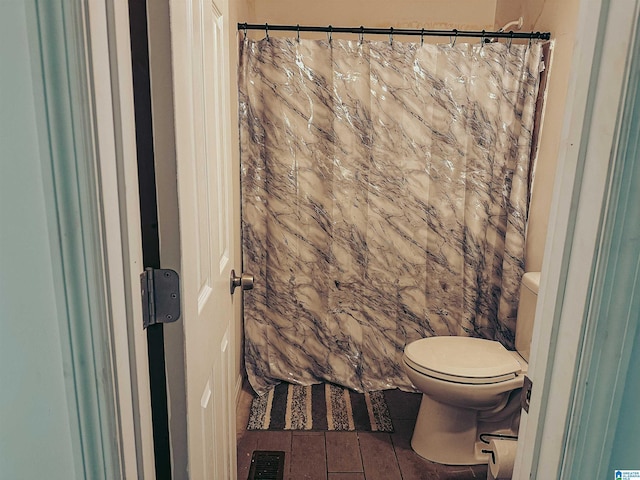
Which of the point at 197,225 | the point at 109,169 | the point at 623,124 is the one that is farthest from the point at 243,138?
the point at 623,124

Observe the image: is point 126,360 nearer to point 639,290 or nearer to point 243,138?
point 639,290

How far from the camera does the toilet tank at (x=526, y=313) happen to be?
1.98 meters

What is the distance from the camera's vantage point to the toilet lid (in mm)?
1845

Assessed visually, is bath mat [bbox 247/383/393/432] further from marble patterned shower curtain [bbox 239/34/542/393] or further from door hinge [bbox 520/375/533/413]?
door hinge [bbox 520/375/533/413]

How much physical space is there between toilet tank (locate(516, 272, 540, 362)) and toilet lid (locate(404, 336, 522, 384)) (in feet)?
0.27

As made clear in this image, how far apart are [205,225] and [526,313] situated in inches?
60.3

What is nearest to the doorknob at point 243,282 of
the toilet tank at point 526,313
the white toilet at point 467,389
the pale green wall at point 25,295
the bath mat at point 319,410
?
the pale green wall at point 25,295

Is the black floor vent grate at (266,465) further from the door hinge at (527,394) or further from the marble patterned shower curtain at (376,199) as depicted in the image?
the door hinge at (527,394)

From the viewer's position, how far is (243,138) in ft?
7.35

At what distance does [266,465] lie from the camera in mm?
1907

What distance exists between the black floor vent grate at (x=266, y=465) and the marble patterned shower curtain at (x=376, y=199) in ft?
1.68

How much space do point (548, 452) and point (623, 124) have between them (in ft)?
1.58

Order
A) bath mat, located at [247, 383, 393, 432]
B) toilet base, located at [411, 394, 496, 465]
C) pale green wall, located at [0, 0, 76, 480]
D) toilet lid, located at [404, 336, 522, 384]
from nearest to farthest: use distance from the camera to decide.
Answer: pale green wall, located at [0, 0, 76, 480] → toilet lid, located at [404, 336, 522, 384] → toilet base, located at [411, 394, 496, 465] → bath mat, located at [247, 383, 393, 432]

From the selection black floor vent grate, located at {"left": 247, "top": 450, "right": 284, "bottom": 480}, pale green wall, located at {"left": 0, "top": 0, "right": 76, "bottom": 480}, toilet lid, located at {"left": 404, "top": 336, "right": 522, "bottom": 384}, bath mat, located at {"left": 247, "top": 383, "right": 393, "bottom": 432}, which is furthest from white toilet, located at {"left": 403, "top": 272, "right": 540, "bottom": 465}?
pale green wall, located at {"left": 0, "top": 0, "right": 76, "bottom": 480}
